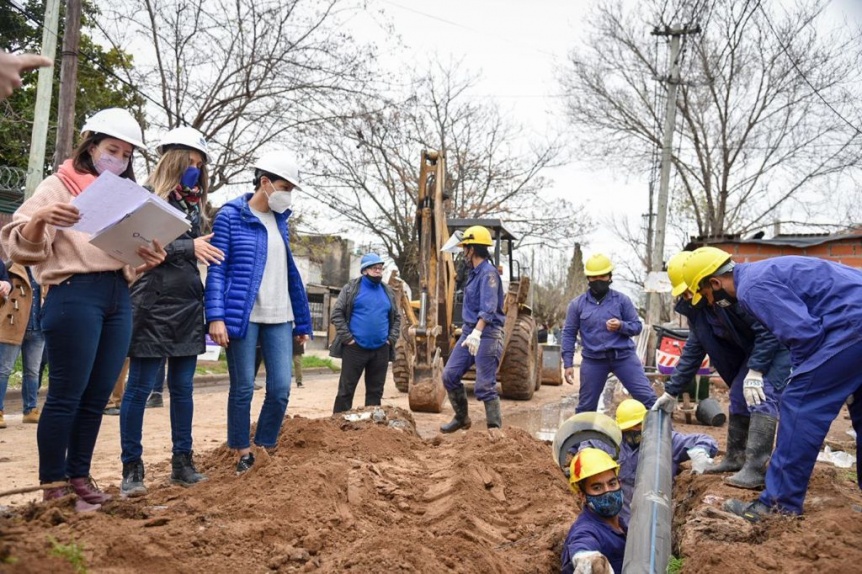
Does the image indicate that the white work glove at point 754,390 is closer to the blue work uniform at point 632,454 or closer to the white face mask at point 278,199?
the blue work uniform at point 632,454

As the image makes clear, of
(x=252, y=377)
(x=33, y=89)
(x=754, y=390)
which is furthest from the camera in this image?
(x=33, y=89)

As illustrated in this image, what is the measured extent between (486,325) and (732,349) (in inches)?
114

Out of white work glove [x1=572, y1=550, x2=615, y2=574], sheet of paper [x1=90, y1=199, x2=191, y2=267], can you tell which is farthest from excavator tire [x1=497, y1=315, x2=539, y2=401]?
sheet of paper [x1=90, y1=199, x2=191, y2=267]

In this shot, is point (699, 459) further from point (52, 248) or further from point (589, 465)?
point (52, 248)

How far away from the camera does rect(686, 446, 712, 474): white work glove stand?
19.2 ft

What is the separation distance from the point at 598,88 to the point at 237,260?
22908mm

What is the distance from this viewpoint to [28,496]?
185 inches

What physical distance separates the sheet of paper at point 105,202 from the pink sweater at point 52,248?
14 cm

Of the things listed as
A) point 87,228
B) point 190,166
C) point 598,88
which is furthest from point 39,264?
point 598,88

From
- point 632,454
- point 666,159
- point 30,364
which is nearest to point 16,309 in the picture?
point 30,364

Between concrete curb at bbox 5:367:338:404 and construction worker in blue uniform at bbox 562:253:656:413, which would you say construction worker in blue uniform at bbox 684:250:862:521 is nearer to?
construction worker in blue uniform at bbox 562:253:656:413

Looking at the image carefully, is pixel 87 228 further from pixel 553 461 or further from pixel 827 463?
pixel 827 463

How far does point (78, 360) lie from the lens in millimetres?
3664

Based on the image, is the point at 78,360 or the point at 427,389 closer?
the point at 78,360
